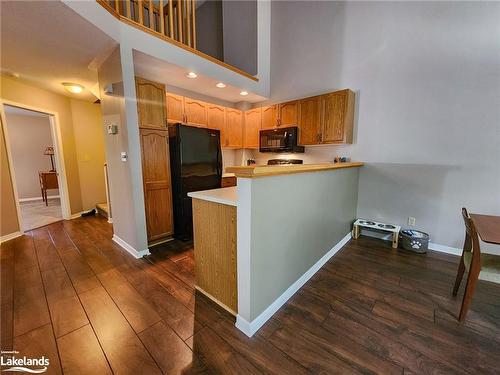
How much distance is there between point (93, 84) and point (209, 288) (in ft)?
12.3

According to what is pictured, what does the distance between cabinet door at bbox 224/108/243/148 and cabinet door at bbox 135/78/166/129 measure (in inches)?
62.8

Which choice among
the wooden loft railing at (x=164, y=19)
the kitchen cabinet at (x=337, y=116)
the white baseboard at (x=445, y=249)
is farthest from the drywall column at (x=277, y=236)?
the wooden loft railing at (x=164, y=19)

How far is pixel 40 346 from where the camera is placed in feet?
4.41

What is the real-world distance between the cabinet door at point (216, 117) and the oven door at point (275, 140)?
81cm

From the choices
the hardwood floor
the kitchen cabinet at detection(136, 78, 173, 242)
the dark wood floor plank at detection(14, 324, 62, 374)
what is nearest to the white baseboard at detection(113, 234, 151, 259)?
the hardwood floor

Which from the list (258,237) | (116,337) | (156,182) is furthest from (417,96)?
(116,337)

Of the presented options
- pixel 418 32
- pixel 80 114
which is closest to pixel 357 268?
pixel 418 32

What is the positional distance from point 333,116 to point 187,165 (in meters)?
2.37

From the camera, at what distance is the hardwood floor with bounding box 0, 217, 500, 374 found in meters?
1.25

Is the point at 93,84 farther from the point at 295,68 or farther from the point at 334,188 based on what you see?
the point at 334,188

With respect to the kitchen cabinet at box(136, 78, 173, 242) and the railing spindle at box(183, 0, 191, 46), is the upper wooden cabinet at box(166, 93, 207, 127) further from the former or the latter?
the railing spindle at box(183, 0, 191, 46)

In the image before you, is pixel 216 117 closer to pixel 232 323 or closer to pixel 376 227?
pixel 376 227

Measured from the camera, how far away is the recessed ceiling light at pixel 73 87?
130 inches

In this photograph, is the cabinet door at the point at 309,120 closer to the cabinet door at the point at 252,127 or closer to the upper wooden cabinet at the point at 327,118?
the upper wooden cabinet at the point at 327,118
